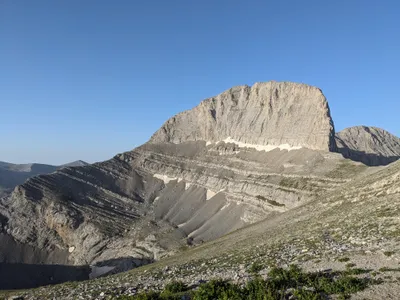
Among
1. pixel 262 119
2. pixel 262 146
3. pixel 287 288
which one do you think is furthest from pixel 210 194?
pixel 287 288

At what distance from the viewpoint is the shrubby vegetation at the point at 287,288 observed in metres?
14.9

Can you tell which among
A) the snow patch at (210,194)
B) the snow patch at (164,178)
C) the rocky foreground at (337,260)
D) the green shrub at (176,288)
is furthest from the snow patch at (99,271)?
the green shrub at (176,288)

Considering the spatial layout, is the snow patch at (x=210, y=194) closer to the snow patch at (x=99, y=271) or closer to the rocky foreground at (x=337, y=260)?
the snow patch at (x=99, y=271)

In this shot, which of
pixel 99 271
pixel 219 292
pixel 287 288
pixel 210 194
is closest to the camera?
pixel 287 288

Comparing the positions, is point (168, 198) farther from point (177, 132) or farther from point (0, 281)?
point (0, 281)

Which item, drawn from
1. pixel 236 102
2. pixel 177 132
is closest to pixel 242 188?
pixel 236 102

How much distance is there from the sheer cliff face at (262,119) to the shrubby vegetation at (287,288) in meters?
95.7

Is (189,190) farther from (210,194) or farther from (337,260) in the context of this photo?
(337,260)

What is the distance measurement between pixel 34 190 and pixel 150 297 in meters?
139

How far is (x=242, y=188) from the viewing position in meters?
116

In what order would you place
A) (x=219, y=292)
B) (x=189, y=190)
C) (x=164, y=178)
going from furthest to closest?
1. (x=164, y=178)
2. (x=189, y=190)
3. (x=219, y=292)

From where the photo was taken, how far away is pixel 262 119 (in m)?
141

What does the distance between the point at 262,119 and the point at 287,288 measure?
423ft

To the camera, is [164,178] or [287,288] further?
[164,178]
